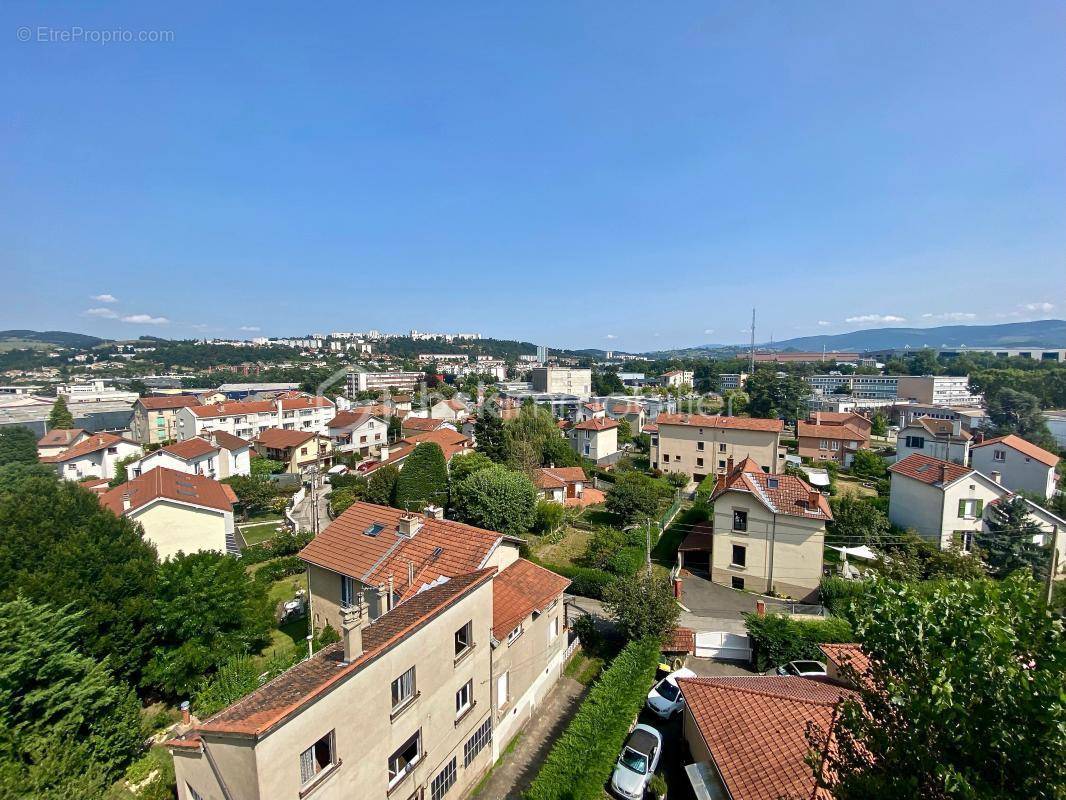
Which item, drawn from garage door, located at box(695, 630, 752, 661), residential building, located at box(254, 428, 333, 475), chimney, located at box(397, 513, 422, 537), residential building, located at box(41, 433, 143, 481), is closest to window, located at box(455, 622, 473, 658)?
chimney, located at box(397, 513, 422, 537)

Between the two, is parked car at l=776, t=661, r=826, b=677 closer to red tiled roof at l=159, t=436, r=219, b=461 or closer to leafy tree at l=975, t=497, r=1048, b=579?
leafy tree at l=975, t=497, r=1048, b=579

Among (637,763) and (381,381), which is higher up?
(381,381)

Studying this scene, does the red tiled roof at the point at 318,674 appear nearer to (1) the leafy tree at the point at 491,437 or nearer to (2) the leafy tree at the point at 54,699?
(2) the leafy tree at the point at 54,699

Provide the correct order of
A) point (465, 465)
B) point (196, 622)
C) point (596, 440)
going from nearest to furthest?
point (196, 622) < point (465, 465) < point (596, 440)

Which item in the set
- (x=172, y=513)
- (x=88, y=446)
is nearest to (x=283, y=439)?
(x=88, y=446)

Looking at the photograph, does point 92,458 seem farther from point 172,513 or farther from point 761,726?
point 761,726

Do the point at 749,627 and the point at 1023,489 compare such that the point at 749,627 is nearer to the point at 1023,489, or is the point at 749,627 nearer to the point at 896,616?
the point at 896,616
